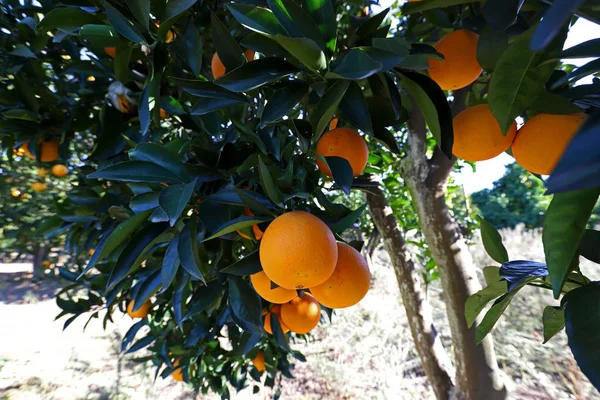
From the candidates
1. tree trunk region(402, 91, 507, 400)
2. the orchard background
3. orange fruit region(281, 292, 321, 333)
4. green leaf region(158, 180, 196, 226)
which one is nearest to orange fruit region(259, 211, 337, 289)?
the orchard background

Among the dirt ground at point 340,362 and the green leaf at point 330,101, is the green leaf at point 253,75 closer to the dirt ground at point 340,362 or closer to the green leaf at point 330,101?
the green leaf at point 330,101

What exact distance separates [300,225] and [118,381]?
289 cm

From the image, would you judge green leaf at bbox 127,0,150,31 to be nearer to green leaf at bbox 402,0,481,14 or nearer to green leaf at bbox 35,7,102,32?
green leaf at bbox 35,7,102,32

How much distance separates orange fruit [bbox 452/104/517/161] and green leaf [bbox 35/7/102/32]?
0.63 m

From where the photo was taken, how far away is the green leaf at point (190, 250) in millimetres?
454

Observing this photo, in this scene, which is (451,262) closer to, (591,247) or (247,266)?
(591,247)

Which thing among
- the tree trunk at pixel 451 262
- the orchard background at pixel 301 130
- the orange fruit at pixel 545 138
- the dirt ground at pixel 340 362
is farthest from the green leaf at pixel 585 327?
the dirt ground at pixel 340 362

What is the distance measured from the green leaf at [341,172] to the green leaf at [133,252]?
0.29 metres

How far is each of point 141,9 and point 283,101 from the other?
0.82 feet

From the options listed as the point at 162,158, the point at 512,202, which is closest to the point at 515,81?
the point at 162,158

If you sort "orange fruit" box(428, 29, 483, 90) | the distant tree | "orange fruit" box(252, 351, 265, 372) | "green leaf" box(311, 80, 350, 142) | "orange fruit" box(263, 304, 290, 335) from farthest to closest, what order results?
the distant tree → "orange fruit" box(252, 351, 265, 372) → "orange fruit" box(263, 304, 290, 335) → "orange fruit" box(428, 29, 483, 90) → "green leaf" box(311, 80, 350, 142)

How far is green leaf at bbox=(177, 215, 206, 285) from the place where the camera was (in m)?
0.45

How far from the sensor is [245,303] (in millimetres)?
590

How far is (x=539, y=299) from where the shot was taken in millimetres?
2986
